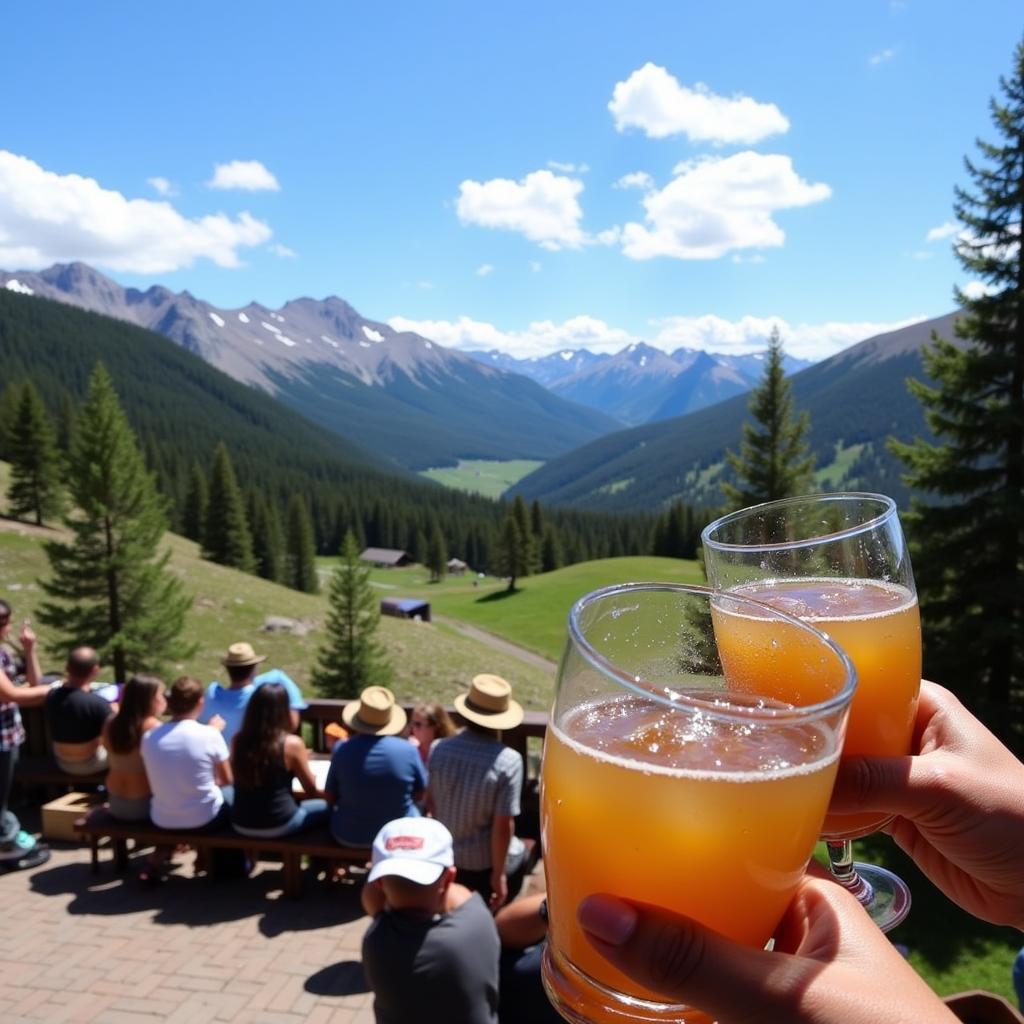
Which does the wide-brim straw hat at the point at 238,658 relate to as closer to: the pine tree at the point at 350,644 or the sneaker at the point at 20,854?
the sneaker at the point at 20,854

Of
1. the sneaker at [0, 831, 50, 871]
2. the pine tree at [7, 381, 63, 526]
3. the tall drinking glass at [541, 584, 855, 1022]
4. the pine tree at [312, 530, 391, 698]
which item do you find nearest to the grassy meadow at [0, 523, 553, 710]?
the pine tree at [312, 530, 391, 698]

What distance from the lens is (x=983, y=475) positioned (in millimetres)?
12383

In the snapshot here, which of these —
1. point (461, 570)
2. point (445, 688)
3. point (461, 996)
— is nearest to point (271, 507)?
point (461, 570)

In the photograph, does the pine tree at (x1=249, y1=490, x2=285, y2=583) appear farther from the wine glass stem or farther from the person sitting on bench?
the wine glass stem

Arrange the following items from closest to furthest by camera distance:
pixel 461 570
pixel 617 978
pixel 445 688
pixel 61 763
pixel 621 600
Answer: pixel 617 978
pixel 621 600
pixel 61 763
pixel 445 688
pixel 461 570

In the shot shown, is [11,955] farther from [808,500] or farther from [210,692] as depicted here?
[808,500]

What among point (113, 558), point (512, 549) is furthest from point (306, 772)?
point (512, 549)

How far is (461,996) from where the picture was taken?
3637 mm

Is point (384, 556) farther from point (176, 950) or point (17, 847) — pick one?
point (176, 950)

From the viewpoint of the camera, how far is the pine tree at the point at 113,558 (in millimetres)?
23578

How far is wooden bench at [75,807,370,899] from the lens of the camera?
5.97m

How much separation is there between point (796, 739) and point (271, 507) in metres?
74.8

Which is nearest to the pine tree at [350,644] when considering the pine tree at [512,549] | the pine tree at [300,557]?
the pine tree at [512,549]

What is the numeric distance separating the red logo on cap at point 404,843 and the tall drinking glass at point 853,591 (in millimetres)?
2450
